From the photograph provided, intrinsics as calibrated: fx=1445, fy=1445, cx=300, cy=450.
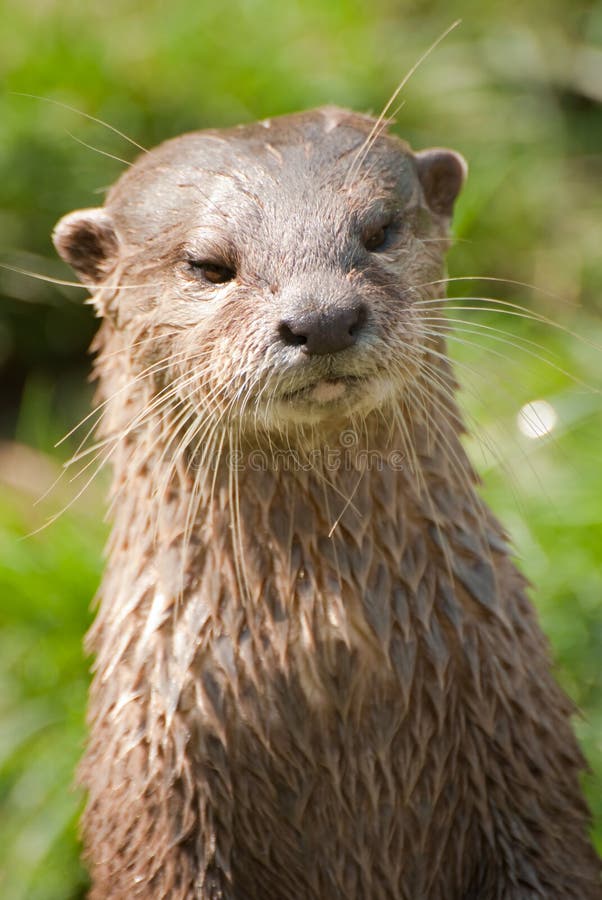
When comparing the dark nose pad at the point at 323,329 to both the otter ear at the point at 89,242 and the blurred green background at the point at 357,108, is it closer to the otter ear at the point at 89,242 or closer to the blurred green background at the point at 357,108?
the otter ear at the point at 89,242

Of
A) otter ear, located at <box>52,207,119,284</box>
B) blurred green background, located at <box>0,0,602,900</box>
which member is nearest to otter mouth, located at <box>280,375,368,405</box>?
otter ear, located at <box>52,207,119,284</box>

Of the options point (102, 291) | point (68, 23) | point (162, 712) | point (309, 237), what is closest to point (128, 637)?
point (162, 712)

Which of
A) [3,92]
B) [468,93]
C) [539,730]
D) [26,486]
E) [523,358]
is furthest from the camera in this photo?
[468,93]

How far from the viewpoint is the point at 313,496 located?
1966mm

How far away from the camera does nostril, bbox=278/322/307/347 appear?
1720mm

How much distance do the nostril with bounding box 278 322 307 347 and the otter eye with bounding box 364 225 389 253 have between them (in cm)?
23

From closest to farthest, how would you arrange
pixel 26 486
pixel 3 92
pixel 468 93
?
pixel 26 486 < pixel 3 92 < pixel 468 93

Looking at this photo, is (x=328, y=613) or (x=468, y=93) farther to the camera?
(x=468, y=93)

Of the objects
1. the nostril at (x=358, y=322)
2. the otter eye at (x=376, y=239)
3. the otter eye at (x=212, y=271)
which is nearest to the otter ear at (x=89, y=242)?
the otter eye at (x=212, y=271)

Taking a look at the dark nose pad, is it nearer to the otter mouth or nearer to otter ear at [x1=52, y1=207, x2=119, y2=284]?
the otter mouth

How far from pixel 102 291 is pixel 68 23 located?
2.52m

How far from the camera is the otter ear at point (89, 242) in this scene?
6.92 feet

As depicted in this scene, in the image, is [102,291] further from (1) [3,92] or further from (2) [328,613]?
(1) [3,92]

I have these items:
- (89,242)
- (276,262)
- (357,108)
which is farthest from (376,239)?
(357,108)
